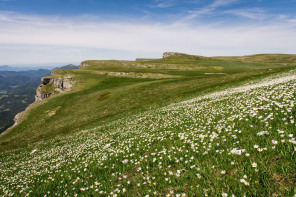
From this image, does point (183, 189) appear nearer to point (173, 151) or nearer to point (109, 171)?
point (173, 151)

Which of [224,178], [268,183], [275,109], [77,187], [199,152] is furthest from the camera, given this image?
[275,109]

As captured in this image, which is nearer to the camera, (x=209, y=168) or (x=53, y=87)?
(x=209, y=168)

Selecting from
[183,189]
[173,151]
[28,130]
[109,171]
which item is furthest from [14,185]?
[28,130]

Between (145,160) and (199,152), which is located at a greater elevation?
(199,152)

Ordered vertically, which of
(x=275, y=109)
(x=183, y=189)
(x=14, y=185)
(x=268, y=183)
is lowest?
(x=14, y=185)

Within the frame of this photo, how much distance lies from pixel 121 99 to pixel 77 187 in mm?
41718

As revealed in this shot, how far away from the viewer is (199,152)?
7508mm

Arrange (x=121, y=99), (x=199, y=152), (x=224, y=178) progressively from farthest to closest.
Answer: (x=121, y=99) → (x=199, y=152) → (x=224, y=178)

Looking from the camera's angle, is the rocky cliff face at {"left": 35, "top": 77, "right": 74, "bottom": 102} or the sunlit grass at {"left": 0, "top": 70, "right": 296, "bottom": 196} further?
the rocky cliff face at {"left": 35, "top": 77, "right": 74, "bottom": 102}

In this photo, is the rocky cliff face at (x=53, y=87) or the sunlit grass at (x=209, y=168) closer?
the sunlit grass at (x=209, y=168)

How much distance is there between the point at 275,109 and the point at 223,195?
22.6 ft

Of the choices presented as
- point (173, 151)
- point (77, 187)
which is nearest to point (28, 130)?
point (77, 187)

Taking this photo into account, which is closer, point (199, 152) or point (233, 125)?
point (199, 152)

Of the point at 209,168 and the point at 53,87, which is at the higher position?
the point at 209,168
